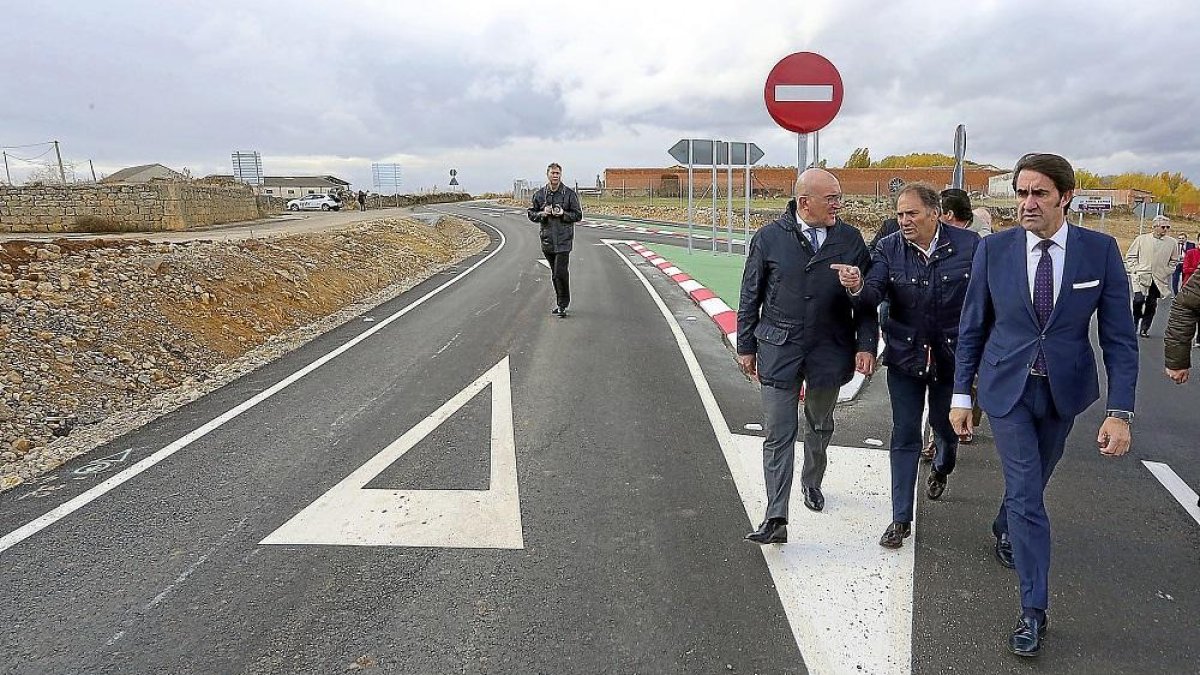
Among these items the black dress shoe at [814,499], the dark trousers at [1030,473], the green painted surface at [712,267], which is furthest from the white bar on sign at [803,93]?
the green painted surface at [712,267]

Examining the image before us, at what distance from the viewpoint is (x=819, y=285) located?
3.67 meters

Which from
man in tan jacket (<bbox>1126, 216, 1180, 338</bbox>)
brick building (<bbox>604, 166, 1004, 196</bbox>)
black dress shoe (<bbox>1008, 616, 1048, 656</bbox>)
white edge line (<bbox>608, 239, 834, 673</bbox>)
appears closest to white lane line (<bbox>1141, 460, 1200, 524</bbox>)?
black dress shoe (<bbox>1008, 616, 1048, 656</bbox>)

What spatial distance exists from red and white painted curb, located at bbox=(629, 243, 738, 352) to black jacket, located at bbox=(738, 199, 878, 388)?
2.10m

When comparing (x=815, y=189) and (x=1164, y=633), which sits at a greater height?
(x=815, y=189)

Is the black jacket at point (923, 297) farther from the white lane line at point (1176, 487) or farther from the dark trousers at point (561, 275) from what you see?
the dark trousers at point (561, 275)

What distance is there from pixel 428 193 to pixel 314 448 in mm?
75112

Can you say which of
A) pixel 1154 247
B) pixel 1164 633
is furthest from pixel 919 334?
pixel 1154 247

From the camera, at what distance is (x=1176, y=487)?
4559 mm

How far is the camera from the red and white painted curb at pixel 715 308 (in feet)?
21.4

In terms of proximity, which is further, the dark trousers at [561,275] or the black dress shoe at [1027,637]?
the dark trousers at [561,275]

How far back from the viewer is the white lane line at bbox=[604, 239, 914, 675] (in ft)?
9.62

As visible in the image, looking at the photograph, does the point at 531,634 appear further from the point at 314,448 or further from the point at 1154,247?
the point at 1154,247

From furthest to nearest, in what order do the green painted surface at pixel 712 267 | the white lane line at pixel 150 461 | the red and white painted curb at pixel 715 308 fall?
the green painted surface at pixel 712 267 → the red and white painted curb at pixel 715 308 → the white lane line at pixel 150 461

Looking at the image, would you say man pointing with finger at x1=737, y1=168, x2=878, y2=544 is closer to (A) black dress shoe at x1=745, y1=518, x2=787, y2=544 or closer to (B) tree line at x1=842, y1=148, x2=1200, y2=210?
(A) black dress shoe at x1=745, y1=518, x2=787, y2=544
